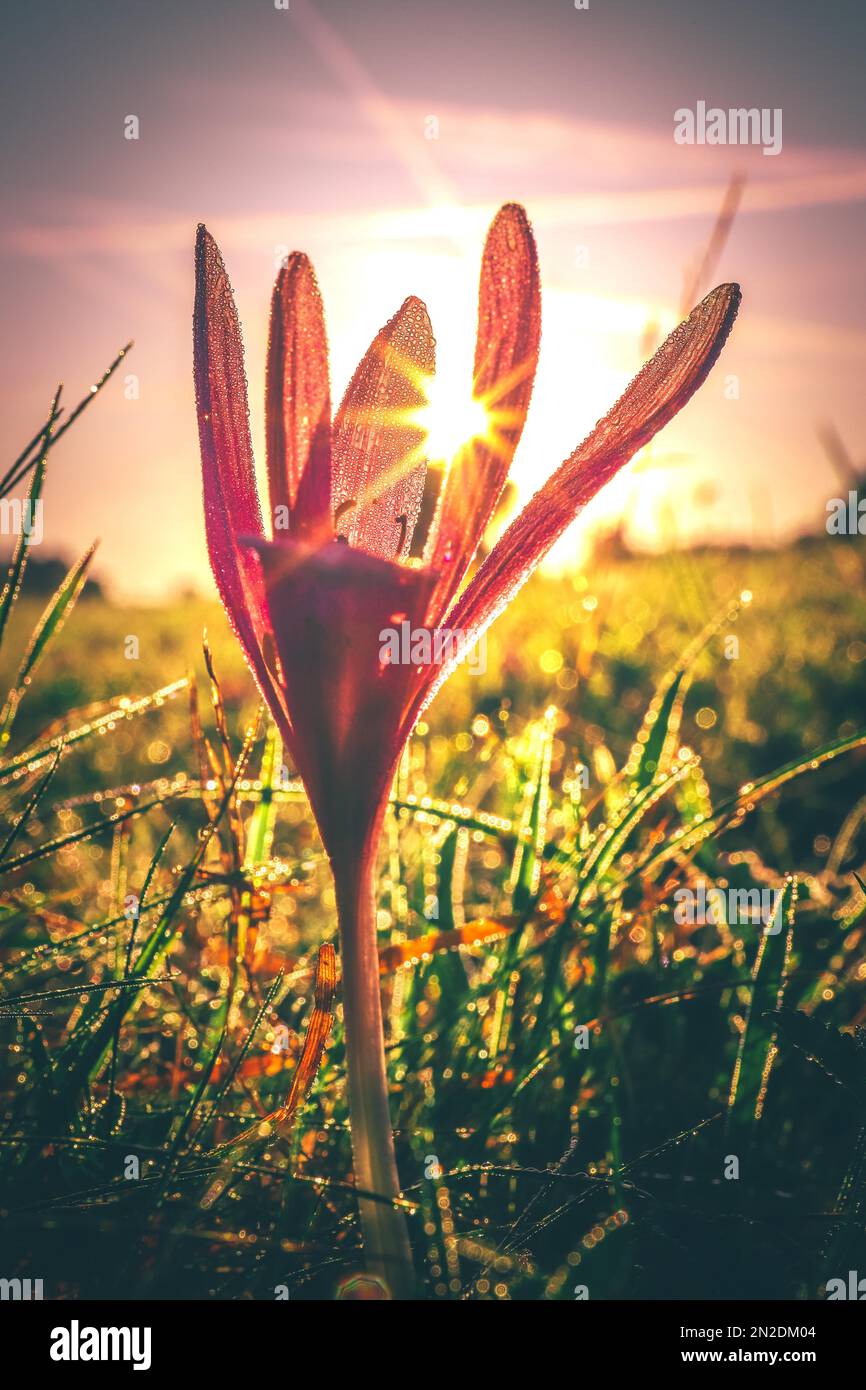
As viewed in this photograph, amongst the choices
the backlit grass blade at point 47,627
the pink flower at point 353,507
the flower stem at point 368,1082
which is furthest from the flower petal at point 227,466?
the backlit grass blade at point 47,627

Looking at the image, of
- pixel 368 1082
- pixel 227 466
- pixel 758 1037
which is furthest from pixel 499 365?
pixel 758 1037

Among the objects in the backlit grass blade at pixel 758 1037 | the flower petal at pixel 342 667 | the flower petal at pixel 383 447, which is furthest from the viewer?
the backlit grass blade at pixel 758 1037

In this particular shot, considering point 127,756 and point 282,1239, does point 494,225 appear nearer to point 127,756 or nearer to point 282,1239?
point 282,1239

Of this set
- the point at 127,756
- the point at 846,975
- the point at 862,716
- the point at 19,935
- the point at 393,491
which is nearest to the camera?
the point at 393,491

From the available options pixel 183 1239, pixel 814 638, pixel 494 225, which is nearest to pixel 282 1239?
pixel 183 1239

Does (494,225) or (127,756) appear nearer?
(494,225)

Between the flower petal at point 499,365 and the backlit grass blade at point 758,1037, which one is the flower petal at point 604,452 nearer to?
the flower petal at point 499,365
